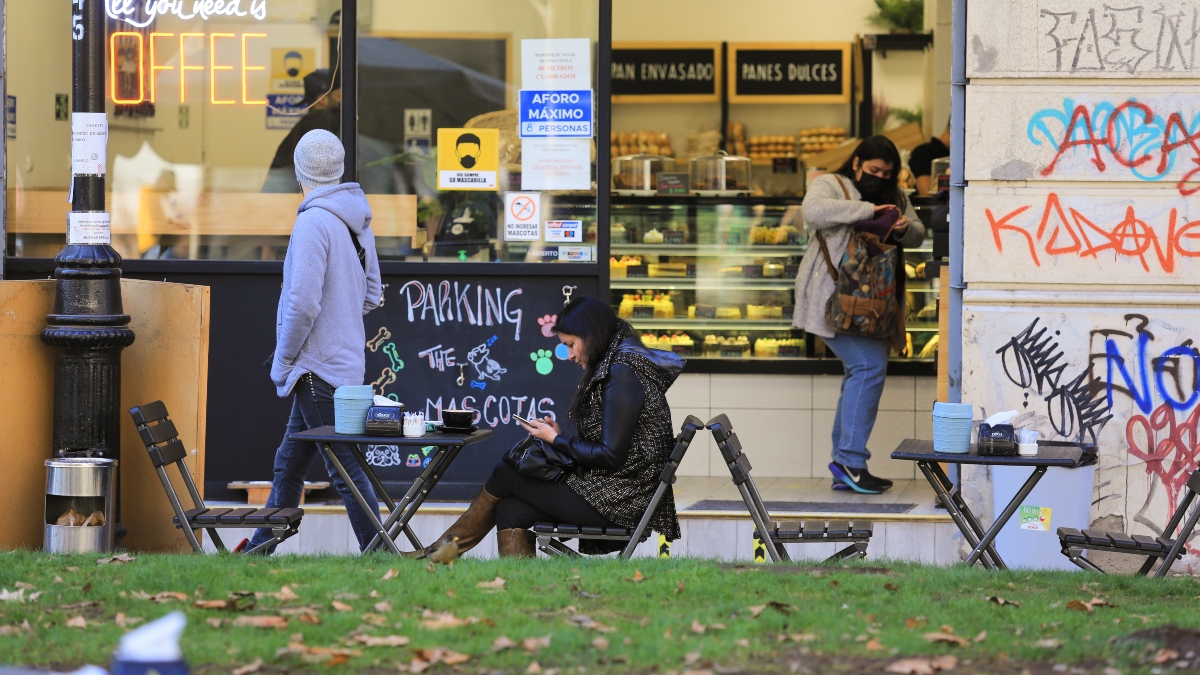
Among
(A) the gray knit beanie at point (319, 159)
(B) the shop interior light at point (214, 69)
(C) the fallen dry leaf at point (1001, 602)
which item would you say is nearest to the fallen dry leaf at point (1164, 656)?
(C) the fallen dry leaf at point (1001, 602)

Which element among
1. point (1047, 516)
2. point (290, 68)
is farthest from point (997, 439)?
point (290, 68)

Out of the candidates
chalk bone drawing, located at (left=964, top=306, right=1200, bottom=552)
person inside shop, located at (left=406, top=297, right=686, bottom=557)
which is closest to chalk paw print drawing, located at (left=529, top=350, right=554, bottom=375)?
person inside shop, located at (left=406, top=297, right=686, bottom=557)

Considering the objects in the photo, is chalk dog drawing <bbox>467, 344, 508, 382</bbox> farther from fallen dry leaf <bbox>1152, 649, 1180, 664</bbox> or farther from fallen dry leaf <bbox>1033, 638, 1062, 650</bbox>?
fallen dry leaf <bbox>1152, 649, 1180, 664</bbox>

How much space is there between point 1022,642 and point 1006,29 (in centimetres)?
387

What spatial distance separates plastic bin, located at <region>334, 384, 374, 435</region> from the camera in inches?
235

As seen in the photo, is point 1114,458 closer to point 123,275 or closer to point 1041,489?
point 1041,489

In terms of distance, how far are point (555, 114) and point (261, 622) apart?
Result: 4062mm

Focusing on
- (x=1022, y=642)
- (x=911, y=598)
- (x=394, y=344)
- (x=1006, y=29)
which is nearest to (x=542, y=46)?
(x=394, y=344)

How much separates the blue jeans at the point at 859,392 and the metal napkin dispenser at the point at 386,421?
3273 mm

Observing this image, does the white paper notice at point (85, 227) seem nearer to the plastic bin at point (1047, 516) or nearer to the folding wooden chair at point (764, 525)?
the folding wooden chair at point (764, 525)

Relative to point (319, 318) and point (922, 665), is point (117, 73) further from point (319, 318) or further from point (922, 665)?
point (922, 665)

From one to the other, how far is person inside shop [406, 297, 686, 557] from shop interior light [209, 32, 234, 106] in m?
3.15

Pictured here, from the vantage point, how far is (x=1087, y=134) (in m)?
7.37

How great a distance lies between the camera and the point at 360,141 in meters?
8.09
